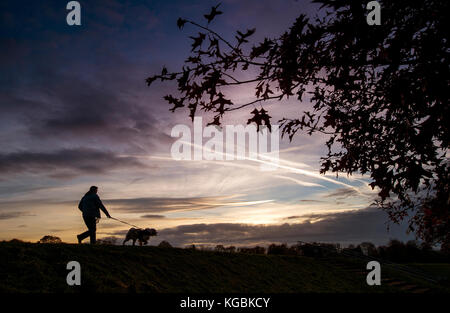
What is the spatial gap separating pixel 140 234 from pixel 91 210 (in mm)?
3356

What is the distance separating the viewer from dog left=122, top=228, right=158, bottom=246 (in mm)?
15156

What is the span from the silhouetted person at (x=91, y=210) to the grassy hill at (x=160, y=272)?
87 centimetres

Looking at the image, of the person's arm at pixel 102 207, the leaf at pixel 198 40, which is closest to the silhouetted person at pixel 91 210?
the person's arm at pixel 102 207

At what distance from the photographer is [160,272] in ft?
39.5

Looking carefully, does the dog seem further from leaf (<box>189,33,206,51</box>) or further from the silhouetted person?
leaf (<box>189,33,206,51</box>)

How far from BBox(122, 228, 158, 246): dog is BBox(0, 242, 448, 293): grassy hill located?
821 mm

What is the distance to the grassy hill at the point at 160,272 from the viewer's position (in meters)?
8.56

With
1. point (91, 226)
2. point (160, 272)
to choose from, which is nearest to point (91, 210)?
point (91, 226)

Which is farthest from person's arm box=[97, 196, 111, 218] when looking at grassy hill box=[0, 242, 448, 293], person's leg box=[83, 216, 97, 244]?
grassy hill box=[0, 242, 448, 293]
